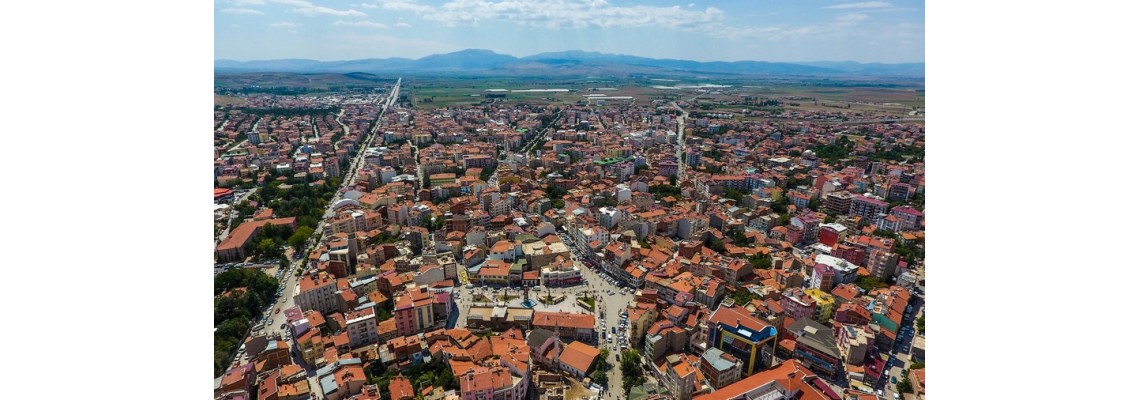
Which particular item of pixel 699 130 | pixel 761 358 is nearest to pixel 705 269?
pixel 761 358

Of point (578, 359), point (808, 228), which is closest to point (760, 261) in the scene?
point (808, 228)

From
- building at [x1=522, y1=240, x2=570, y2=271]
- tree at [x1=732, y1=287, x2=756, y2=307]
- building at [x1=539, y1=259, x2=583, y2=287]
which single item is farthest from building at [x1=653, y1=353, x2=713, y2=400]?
building at [x1=522, y1=240, x2=570, y2=271]

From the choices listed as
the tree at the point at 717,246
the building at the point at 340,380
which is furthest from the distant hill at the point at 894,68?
the building at the point at 340,380

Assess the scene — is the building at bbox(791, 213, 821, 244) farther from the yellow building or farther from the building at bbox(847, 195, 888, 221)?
the yellow building

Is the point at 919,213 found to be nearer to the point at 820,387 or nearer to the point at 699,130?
the point at 820,387

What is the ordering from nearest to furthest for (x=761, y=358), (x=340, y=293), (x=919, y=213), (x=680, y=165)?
(x=761, y=358)
(x=340, y=293)
(x=919, y=213)
(x=680, y=165)
